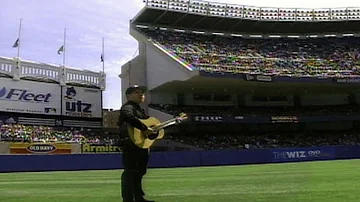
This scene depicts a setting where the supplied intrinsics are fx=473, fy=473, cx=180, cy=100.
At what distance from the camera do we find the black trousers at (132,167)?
6.83m

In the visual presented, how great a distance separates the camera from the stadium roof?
55.7 meters

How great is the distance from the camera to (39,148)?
127 feet

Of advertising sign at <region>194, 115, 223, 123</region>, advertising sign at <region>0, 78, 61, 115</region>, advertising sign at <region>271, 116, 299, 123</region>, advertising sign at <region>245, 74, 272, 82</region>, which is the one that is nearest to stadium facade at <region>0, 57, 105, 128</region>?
advertising sign at <region>0, 78, 61, 115</region>

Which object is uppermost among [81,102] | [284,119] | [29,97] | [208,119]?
[29,97]

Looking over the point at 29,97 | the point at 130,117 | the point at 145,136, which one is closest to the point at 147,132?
the point at 145,136

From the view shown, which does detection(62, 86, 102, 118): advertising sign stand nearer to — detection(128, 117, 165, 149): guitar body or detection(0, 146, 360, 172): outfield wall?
detection(0, 146, 360, 172): outfield wall

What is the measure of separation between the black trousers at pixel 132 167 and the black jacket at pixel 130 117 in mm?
228

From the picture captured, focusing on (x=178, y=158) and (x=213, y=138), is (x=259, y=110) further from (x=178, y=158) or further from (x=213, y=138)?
(x=178, y=158)

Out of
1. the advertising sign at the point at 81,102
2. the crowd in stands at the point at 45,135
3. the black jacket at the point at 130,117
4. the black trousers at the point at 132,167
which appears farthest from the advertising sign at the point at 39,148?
the black jacket at the point at 130,117

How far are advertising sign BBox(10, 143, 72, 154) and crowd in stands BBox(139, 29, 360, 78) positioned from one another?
15625 mm

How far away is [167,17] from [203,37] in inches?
210

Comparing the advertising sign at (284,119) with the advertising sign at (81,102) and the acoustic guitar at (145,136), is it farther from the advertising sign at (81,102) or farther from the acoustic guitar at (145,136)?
the acoustic guitar at (145,136)

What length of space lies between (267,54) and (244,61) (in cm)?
467

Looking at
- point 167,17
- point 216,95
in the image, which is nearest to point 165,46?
point 167,17
